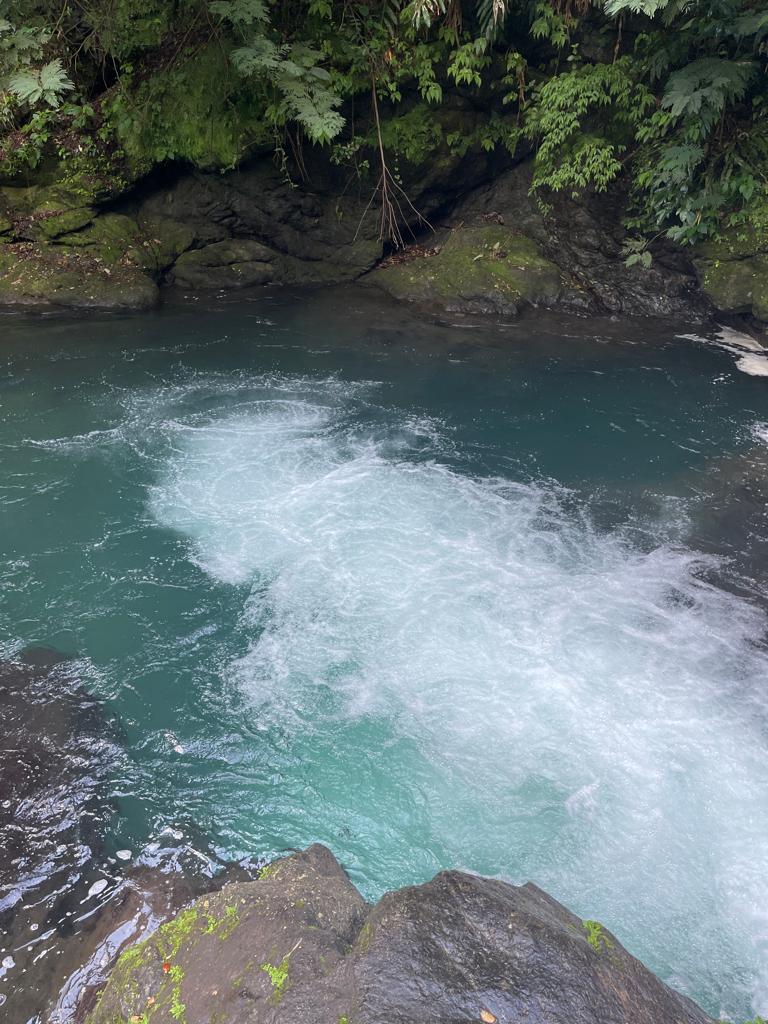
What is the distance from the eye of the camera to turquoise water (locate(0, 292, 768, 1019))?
3848mm

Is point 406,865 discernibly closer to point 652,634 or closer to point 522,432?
point 652,634

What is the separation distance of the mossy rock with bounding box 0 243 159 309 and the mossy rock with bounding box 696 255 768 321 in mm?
8810

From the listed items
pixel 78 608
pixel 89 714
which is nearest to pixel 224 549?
pixel 78 608

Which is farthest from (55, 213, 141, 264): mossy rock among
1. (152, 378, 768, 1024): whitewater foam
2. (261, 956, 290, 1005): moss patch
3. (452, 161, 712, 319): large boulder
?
(261, 956, 290, 1005): moss patch

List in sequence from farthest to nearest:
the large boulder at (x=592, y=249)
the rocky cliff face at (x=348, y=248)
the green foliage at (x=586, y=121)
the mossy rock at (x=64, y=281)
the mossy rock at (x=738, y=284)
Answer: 1. the large boulder at (x=592, y=249)
2. the rocky cliff face at (x=348, y=248)
3. the mossy rock at (x=64, y=281)
4. the green foliage at (x=586, y=121)
5. the mossy rock at (x=738, y=284)

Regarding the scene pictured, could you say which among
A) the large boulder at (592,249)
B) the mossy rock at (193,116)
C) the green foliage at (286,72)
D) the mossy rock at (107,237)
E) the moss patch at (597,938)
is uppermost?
the green foliage at (286,72)

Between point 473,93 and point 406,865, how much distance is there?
12.1m

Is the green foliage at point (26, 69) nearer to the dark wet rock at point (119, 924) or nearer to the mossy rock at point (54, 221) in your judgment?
the mossy rock at point (54, 221)

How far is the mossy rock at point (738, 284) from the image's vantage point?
34.0ft

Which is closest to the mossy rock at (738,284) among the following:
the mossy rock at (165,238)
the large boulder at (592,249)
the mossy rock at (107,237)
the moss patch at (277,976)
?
the large boulder at (592,249)

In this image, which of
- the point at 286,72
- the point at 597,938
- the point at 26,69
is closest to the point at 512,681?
the point at 597,938

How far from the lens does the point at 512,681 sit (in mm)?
4836

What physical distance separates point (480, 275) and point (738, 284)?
12.9 ft

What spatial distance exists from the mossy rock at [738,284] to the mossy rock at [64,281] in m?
8.81
